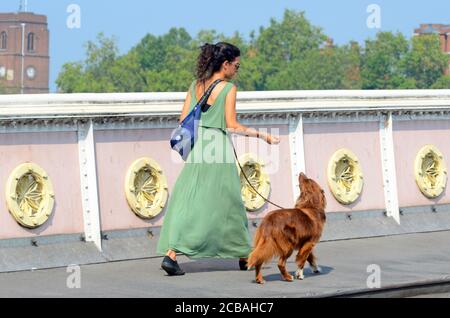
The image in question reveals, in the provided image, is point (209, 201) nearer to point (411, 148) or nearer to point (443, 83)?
point (411, 148)

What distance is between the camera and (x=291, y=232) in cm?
1216

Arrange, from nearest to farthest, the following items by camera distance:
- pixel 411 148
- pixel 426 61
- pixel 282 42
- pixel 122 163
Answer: pixel 122 163 < pixel 411 148 < pixel 426 61 < pixel 282 42

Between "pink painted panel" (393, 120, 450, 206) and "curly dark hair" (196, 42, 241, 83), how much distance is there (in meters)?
4.87

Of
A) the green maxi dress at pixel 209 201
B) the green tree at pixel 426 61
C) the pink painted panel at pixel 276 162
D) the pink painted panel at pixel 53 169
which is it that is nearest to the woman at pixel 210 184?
the green maxi dress at pixel 209 201

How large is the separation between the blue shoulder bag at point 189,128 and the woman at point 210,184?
4 cm

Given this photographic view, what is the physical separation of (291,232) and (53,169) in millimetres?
2673

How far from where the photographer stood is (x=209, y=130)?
41.8 ft

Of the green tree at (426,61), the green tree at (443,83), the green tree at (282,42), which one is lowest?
the green tree at (443,83)

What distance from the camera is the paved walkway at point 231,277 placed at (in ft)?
37.4

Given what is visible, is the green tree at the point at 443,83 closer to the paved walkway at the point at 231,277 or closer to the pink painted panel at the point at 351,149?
the pink painted panel at the point at 351,149

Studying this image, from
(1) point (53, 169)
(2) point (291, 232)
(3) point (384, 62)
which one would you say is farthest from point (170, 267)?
(3) point (384, 62)

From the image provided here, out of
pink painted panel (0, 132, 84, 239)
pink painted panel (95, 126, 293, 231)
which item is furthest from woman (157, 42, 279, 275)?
pink painted panel (95, 126, 293, 231)

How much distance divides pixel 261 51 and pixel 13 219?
613ft

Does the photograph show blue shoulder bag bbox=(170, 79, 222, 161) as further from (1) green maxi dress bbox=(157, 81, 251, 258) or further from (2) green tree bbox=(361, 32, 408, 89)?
(2) green tree bbox=(361, 32, 408, 89)
